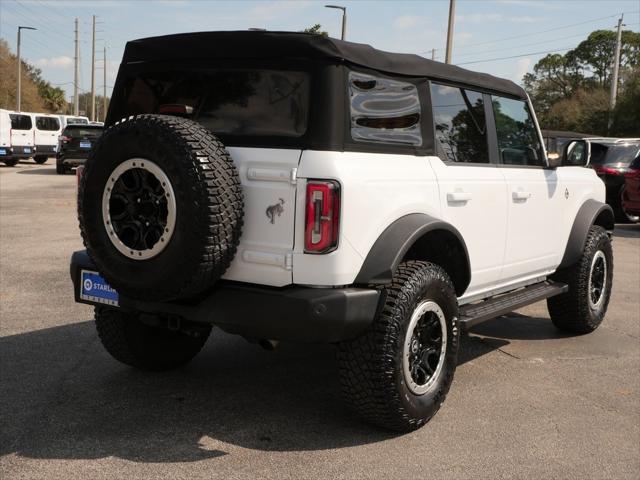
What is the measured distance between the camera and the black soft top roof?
3631mm

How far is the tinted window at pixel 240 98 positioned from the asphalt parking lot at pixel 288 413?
150cm

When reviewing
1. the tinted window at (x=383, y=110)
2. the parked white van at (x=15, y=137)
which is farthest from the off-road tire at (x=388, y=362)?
the parked white van at (x=15, y=137)

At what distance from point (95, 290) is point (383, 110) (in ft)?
5.84

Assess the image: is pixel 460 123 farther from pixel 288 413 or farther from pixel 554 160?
pixel 288 413

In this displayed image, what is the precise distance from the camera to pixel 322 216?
135 inches

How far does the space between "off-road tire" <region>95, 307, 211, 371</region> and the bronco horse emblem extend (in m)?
1.15

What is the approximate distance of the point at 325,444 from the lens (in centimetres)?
375

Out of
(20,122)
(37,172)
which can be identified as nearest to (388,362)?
(37,172)

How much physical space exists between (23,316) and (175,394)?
232cm

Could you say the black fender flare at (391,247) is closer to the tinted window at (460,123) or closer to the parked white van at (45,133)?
the tinted window at (460,123)

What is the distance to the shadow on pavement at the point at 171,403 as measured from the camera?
3.68 metres

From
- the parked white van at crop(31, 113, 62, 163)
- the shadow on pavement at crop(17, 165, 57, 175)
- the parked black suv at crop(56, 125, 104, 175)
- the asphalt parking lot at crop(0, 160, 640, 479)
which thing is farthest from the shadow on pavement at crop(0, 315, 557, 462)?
the parked white van at crop(31, 113, 62, 163)

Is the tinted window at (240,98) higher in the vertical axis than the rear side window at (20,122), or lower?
lower

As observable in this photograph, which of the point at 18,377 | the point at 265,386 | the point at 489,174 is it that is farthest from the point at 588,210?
the point at 18,377
